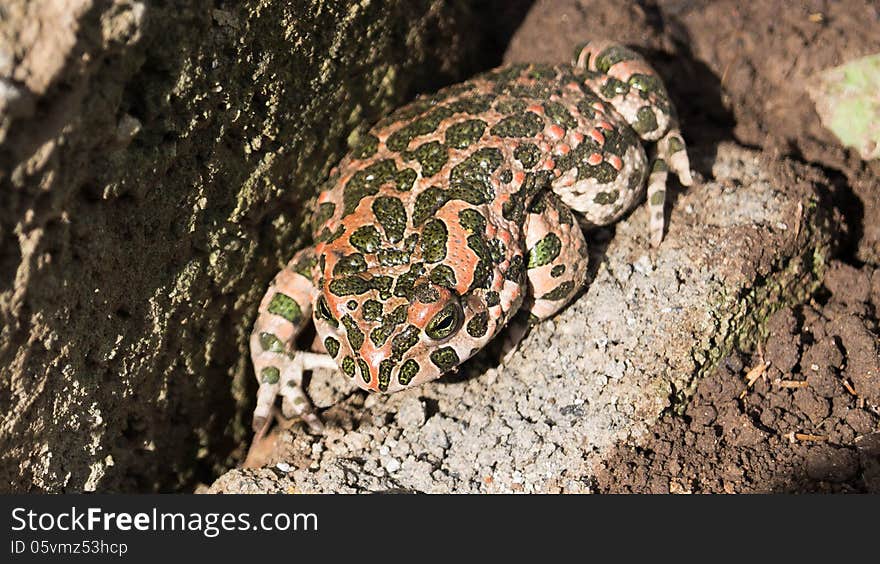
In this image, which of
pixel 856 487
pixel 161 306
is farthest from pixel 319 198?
pixel 856 487

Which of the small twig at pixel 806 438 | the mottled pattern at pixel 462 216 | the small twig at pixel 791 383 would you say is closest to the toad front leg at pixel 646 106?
the mottled pattern at pixel 462 216

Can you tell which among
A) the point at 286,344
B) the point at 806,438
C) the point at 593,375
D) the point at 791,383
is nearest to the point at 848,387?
the point at 791,383

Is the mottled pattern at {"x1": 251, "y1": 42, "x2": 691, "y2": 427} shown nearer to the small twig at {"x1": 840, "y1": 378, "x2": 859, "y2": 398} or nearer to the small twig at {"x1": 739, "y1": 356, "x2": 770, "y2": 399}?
the small twig at {"x1": 739, "y1": 356, "x2": 770, "y2": 399}

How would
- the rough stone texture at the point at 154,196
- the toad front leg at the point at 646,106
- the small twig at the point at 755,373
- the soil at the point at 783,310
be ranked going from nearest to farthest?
the rough stone texture at the point at 154,196
the soil at the point at 783,310
the small twig at the point at 755,373
the toad front leg at the point at 646,106

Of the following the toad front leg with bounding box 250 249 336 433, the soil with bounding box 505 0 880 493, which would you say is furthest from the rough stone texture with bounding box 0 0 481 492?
the soil with bounding box 505 0 880 493

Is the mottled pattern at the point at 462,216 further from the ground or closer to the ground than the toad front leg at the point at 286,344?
further from the ground

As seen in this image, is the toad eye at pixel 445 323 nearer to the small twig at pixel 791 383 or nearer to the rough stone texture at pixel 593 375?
the rough stone texture at pixel 593 375
